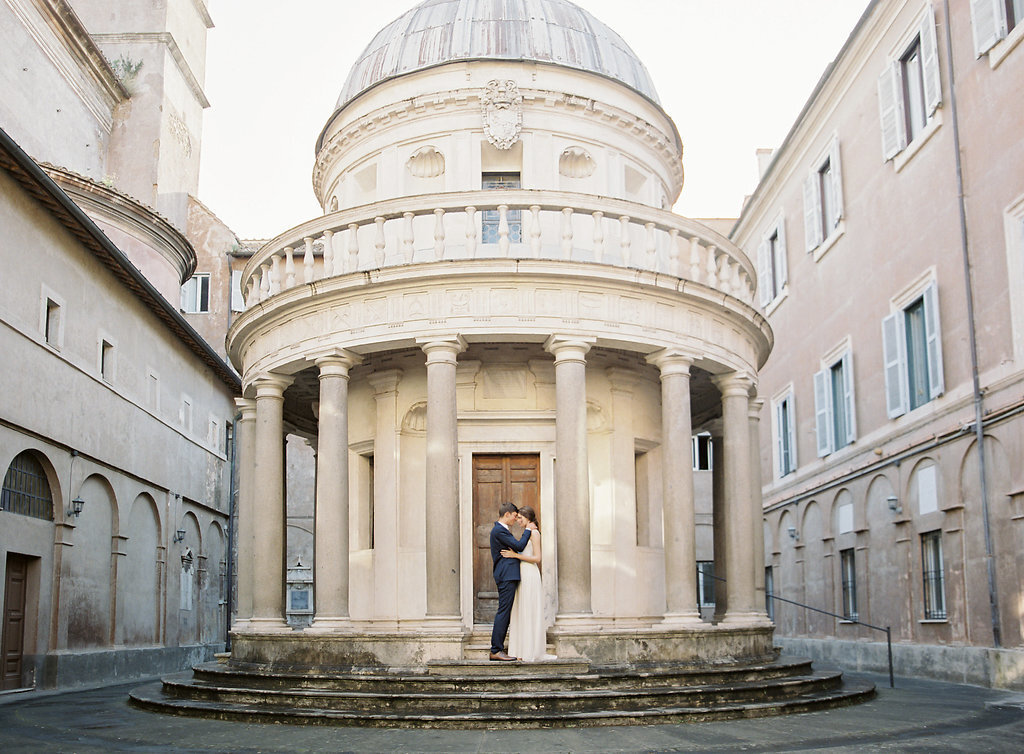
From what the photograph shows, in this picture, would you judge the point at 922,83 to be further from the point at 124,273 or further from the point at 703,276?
the point at 124,273

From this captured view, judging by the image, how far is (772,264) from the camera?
114 ft

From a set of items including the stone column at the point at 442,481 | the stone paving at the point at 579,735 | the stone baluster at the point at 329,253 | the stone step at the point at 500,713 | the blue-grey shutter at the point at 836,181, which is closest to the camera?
the stone paving at the point at 579,735

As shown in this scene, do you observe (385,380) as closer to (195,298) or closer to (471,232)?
(471,232)

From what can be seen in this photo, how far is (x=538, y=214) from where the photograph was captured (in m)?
17.4

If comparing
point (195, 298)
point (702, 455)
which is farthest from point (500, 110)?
point (195, 298)

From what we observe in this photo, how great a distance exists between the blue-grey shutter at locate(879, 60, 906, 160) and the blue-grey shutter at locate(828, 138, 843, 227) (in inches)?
111

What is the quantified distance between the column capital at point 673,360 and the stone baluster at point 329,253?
5452 mm

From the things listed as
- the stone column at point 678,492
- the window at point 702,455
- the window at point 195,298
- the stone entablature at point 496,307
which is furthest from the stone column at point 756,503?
the window at point 195,298

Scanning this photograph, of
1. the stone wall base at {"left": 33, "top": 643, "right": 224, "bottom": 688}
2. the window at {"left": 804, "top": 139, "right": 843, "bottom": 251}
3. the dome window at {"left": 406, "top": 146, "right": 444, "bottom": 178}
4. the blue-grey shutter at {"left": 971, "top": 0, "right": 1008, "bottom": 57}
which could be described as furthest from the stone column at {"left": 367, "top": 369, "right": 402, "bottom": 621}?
the window at {"left": 804, "top": 139, "right": 843, "bottom": 251}

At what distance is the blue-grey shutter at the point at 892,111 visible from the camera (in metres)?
23.9

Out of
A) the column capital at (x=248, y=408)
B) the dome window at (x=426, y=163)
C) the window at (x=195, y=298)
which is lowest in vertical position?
the column capital at (x=248, y=408)

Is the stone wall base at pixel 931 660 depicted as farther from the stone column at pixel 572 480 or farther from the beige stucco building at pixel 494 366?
the stone column at pixel 572 480

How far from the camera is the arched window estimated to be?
19.7 m

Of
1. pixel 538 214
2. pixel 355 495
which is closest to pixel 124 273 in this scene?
pixel 355 495
